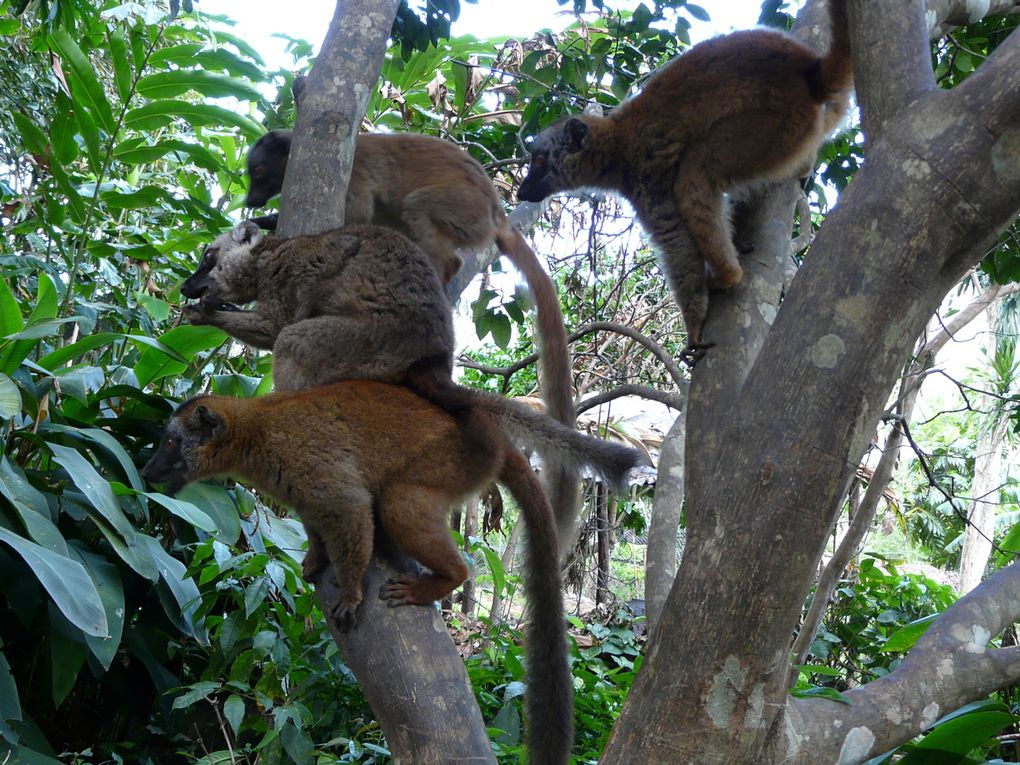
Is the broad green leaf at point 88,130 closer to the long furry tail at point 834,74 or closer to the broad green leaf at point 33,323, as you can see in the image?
the broad green leaf at point 33,323

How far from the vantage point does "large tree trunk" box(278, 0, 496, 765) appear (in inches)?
100

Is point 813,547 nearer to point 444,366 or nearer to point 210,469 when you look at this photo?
point 444,366

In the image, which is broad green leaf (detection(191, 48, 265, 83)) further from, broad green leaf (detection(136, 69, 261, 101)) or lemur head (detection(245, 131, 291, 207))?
lemur head (detection(245, 131, 291, 207))

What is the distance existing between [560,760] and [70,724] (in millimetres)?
3204

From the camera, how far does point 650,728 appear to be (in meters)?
2.22

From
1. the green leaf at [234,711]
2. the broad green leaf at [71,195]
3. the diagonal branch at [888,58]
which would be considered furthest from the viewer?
the broad green leaf at [71,195]

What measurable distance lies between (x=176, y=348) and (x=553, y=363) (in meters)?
2.26

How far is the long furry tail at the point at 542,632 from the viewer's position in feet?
10.1

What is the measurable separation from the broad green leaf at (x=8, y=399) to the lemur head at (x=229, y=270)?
0.89m

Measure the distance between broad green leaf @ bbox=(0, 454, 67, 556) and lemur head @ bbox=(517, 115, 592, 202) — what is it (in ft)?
9.83

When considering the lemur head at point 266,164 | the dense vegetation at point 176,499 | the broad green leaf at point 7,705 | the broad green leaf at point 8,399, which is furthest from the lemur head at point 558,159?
the broad green leaf at point 7,705

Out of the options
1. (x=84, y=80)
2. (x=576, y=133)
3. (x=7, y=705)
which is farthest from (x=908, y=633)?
(x=84, y=80)

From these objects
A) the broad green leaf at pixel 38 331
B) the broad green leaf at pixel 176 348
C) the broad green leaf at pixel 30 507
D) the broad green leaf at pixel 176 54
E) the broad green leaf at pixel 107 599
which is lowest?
the broad green leaf at pixel 107 599

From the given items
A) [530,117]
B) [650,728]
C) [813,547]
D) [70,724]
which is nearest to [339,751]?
[70,724]
